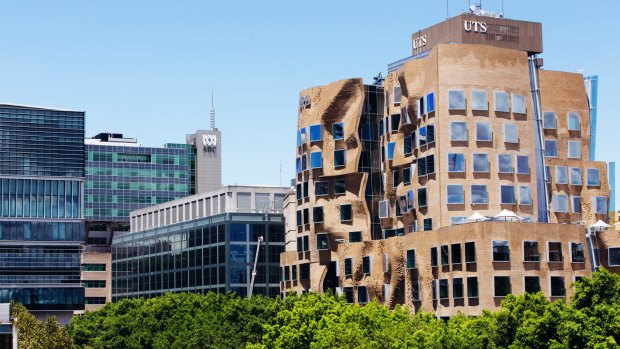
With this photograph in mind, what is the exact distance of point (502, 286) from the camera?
124 metres

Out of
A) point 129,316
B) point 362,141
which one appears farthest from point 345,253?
point 129,316

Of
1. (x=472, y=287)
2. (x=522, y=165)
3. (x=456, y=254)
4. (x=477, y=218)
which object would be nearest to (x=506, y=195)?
(x=522, y=165)

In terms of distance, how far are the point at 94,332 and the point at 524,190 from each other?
58939 millimetres

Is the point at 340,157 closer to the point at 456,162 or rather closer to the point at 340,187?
the point at 340,187

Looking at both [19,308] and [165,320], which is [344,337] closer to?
[165,320]

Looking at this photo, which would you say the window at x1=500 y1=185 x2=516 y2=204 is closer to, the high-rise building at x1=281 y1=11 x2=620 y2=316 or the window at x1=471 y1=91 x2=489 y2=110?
the high-rise building at x1=281 y1=11 x2=620 y2=316

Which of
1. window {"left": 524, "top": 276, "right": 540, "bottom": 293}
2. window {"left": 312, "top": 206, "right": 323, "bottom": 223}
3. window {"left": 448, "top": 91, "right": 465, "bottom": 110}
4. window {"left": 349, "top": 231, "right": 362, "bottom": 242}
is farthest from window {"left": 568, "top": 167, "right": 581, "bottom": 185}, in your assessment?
window {"left": 312, "top": 206, "right": 323, "bottom": 223}

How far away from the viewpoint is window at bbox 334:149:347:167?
15175 centimetres

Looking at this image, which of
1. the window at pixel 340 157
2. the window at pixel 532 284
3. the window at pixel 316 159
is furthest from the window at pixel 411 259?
the window at pixel 316 159

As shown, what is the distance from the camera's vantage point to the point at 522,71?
138 m

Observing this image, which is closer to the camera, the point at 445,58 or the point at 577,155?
the point at 445,58

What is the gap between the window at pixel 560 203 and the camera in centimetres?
14325

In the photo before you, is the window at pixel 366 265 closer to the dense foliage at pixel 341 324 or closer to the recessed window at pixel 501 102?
the dense foliage at pixel 341 324

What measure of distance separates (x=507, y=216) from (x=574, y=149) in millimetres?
21548
